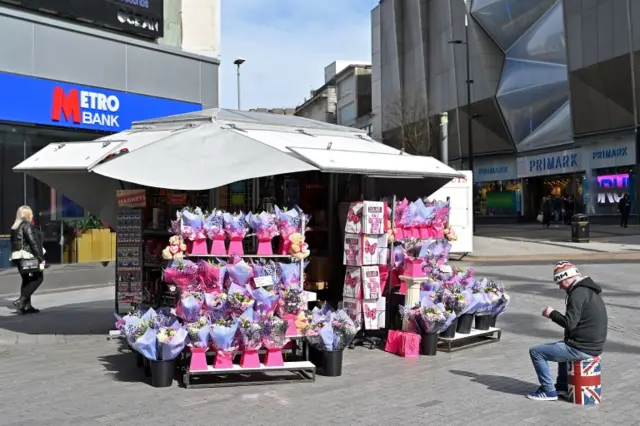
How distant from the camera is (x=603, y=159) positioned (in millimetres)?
35438

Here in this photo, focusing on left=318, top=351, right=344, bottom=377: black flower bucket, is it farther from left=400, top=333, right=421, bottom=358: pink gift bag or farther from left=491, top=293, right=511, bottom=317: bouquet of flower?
left=491, top=293, right=511, bottom=317: bouquet of flower

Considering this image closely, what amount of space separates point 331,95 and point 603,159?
156 feet

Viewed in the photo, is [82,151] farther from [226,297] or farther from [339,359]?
[339,359]

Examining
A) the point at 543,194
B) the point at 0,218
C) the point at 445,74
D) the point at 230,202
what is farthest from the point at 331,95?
the point at 230,202

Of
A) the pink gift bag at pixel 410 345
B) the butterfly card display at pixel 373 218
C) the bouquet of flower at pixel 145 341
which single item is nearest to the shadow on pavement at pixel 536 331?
the pink gift bag at pixel 410 345

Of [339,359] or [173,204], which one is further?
[173,204]

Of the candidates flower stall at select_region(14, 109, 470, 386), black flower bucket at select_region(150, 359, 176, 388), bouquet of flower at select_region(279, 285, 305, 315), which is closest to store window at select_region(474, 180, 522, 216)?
flower stall at select_region(14, 109, 470, 386)

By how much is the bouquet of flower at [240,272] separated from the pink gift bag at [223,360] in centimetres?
71

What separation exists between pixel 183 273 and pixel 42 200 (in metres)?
9.13

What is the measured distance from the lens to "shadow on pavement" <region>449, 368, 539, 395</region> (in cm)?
649

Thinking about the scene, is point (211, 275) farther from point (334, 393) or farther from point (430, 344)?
point (430, 344)

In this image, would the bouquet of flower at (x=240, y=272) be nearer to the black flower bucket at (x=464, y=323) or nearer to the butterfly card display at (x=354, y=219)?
the butterfly card display at (x=354, y=219)

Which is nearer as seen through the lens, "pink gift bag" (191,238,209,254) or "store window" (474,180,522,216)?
"pink gift bag" (191,238,209,254)

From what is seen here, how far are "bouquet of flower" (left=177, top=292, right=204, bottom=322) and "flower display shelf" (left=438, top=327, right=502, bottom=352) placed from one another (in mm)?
3060
